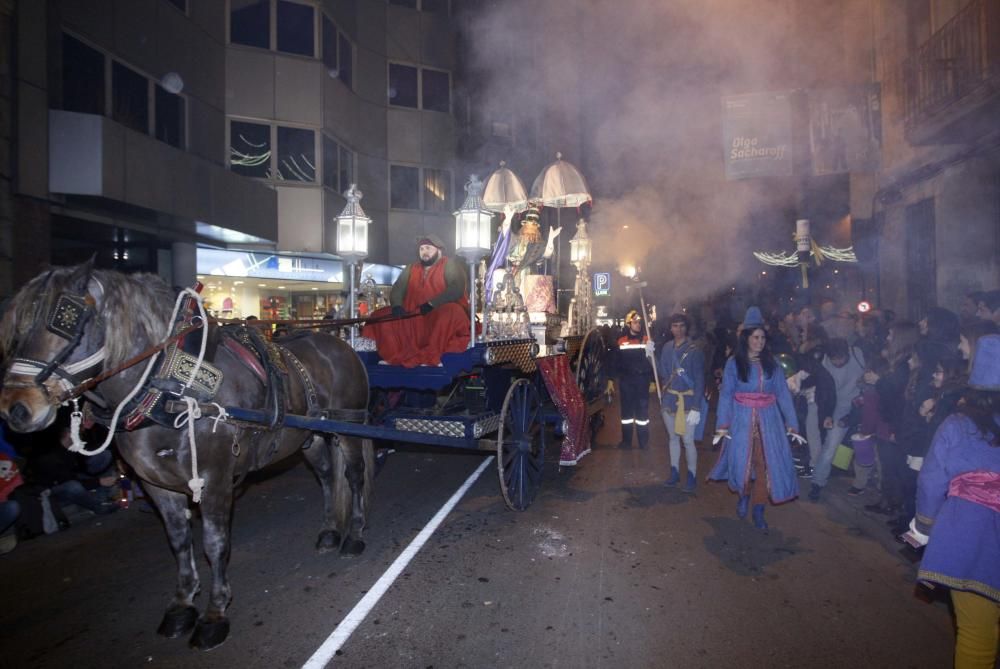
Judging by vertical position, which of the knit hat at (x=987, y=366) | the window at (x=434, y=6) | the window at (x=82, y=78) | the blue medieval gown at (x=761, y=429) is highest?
the window at (x=434, y=6)

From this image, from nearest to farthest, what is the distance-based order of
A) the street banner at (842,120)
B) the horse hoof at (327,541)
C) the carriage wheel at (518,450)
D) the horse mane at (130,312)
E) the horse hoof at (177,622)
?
1. the horse mane at (130,312)
2. the horse hoof at (177,622)
3. the horse hoof at (327,541)
4. the carriage wheel at (518,450)
5. the street banner at (842,120)

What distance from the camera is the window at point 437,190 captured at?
20438mm

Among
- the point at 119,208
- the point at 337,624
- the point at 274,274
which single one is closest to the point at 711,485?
the point at 337,624

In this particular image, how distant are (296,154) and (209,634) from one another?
575 inches

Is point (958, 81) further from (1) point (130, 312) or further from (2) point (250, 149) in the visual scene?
(2) point (250, 149)

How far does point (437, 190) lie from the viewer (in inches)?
812

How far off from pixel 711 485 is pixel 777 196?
17.5m

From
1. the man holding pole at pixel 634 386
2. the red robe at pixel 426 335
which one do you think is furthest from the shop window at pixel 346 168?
the red robe at pixel 426 335

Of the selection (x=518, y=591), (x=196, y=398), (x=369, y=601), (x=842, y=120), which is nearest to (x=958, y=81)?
(x=842, y=120)

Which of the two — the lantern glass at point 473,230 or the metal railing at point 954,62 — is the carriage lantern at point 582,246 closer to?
the lantern glass at point 473,230

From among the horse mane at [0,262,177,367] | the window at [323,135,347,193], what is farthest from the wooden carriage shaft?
the window at [323,135,347,193]

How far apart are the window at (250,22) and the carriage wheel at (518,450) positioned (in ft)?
44.9

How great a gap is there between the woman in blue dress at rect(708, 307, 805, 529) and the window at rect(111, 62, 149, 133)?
10985 mm

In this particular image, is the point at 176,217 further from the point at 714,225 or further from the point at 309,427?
the point at 714,225
